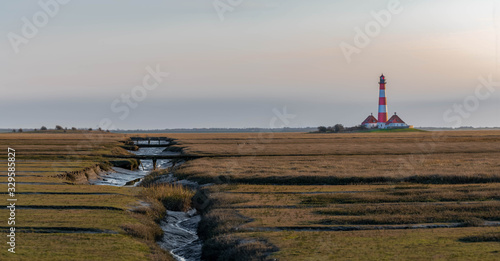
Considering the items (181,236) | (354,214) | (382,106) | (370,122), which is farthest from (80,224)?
(370,122)

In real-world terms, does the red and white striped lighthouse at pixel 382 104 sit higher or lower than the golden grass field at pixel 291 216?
higher

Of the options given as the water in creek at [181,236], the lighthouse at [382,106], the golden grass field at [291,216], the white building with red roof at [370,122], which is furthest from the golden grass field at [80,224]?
the white building with red roof at [370,122]

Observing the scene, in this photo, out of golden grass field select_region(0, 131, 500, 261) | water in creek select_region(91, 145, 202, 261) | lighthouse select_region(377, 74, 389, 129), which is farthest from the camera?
lighthouse select_region(377, 74, 389, 129)

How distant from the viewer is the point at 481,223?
794 inches

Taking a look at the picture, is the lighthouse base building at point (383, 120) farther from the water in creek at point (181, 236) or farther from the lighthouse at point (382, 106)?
the water in creek at point (181, 236)

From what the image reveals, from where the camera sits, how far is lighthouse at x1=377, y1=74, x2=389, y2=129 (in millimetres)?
155000

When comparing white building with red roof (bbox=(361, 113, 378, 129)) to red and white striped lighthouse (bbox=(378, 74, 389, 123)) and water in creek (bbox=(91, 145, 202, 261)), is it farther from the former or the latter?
water in creek (bbox=(91, 145, 202, 261))

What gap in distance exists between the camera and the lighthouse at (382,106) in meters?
155

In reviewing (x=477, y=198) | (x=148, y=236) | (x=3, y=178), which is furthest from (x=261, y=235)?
(x=3, y=178)

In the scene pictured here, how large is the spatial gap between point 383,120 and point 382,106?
1159 cm

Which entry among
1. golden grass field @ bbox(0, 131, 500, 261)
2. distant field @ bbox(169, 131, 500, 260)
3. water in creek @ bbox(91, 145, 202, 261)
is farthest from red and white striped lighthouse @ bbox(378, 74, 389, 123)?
water in creek @ bbox(91, 145, 202, 261)

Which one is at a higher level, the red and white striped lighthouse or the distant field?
the red and white striped lighthouse

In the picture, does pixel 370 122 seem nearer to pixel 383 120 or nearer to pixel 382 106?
pixel 383 120

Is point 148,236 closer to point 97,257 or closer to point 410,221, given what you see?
point 97,257
